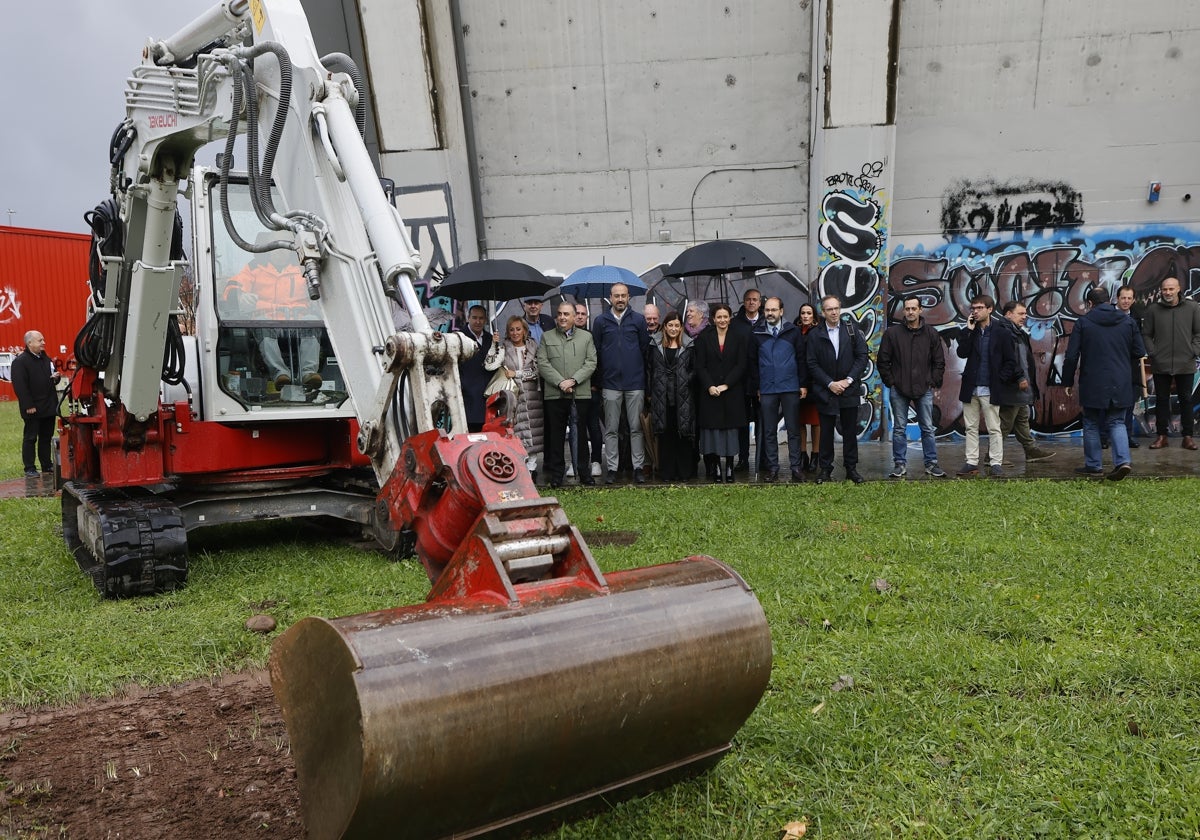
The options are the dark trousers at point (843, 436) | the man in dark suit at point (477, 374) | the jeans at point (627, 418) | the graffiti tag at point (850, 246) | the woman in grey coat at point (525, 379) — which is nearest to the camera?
the man in dark suit at point (477, 374)

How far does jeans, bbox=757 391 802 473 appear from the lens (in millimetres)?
10195

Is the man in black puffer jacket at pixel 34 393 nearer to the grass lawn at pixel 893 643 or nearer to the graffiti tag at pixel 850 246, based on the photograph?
the grass lawn at pixel 893 643

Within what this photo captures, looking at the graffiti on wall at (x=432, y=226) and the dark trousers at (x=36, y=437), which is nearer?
the dark trousers at (x=36, y=437)

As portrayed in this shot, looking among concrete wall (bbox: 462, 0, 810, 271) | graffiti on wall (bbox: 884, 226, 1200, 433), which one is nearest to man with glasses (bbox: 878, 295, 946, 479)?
graffiti on wall (bbox: 884, 226, 1200, 433)

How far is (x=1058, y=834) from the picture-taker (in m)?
2.82

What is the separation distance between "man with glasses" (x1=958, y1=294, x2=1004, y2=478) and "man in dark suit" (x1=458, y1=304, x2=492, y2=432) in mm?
5327

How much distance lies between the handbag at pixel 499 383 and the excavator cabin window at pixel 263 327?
271 cm

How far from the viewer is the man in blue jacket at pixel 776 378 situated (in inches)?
400

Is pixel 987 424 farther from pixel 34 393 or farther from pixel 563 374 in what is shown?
pixel 34 393

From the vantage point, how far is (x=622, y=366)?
10539 millimetres

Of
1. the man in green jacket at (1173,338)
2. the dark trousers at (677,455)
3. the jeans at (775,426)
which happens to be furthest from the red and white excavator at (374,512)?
the man in green jacket at (1173,338)

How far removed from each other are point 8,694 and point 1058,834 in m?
4.35

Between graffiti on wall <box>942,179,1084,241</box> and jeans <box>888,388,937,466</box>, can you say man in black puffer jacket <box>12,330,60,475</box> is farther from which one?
graffiti on wall <box>942,179,1084,241</box>

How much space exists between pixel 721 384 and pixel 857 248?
4871 mm
